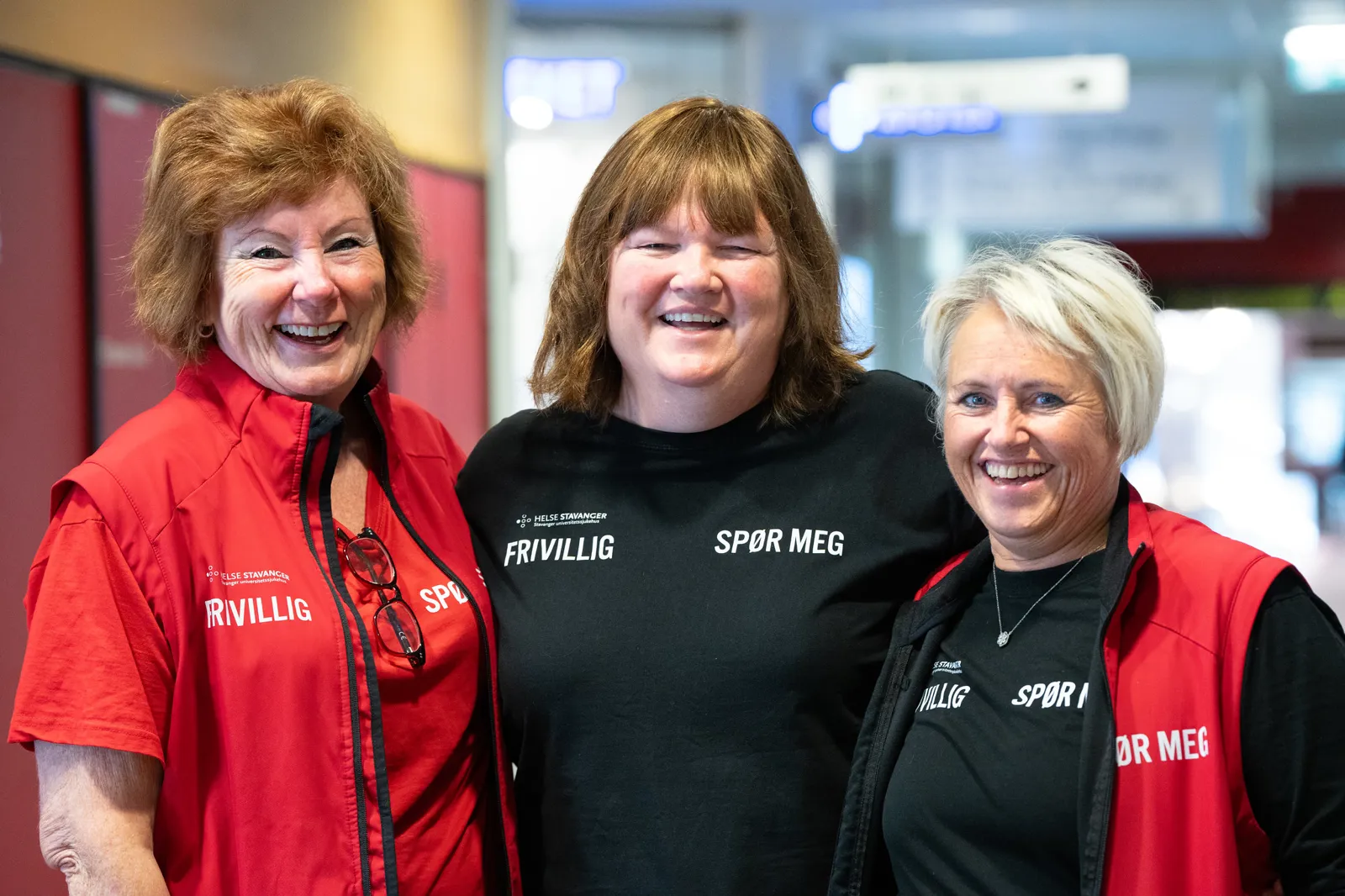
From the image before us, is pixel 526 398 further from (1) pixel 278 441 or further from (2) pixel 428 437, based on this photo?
(1) pixel 278 441

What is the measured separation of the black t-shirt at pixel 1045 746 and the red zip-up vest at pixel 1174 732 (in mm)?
31

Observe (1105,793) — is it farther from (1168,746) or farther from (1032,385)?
(1032,385)

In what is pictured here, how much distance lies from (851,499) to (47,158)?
6.20 feet

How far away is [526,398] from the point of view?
634 cm

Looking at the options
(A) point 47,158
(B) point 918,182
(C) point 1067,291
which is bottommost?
(C) point 1067,291

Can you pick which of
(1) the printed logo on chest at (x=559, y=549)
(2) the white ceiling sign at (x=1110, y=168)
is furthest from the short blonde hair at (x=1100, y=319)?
(2) the white ceiling sign at (x=1110, y=168)

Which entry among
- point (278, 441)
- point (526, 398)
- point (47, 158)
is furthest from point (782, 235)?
point (526, 398)

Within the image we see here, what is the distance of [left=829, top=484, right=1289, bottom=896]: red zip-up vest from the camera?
166cm

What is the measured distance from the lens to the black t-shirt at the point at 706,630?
2.04m

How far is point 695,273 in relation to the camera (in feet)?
6.95

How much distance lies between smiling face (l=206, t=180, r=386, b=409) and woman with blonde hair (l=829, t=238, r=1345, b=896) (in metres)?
0.91

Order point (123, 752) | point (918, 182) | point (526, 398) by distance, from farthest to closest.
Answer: point (918, 182) < point (526, 398) < point (123, 752)

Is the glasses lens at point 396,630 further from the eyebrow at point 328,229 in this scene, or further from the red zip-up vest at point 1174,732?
the red zip-up vest at point 1174,732

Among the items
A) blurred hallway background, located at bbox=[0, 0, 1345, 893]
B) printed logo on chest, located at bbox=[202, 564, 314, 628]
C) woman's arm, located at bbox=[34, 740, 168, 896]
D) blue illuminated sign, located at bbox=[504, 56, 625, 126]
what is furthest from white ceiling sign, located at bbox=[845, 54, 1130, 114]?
woman's arm, located at bbox=[34, 740, 168, 896]
